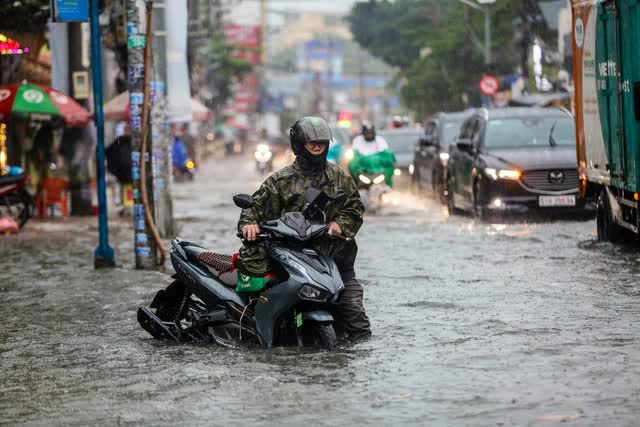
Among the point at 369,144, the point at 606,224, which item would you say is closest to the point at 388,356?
the point at 606,224

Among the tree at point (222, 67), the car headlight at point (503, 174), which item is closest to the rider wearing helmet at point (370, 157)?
the car headlight at point (503, 174)

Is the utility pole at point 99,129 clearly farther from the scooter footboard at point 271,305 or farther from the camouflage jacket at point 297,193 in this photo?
the scooter footboard at point 271,305

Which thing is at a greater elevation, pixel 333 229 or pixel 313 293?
pixel 333 229

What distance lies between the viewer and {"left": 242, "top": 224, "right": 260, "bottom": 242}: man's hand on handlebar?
376 inches

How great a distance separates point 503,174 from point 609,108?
5933 mm

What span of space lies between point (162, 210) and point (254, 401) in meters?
13.1

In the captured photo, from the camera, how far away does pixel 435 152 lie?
29.3 m

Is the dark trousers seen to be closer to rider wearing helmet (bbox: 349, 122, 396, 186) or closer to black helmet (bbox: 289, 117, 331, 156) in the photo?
black helmet (bbox: 289, 117, 331, 156)

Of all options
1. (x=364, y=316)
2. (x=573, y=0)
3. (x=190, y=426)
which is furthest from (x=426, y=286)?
(x=190, y=426)

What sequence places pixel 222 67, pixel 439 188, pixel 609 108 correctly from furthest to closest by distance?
pixel 222 67, pixel 439 188, pixel 609 108

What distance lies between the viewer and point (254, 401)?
800 centimetres

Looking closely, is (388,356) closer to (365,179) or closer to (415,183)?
(365,179)

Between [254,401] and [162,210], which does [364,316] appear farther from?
[162,210]

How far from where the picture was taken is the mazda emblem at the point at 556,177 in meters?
21.9
